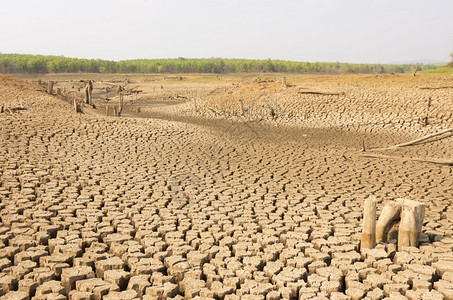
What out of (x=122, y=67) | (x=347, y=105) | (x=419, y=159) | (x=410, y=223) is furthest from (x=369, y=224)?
(x=122, y=67)

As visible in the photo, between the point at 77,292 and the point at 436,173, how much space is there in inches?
302

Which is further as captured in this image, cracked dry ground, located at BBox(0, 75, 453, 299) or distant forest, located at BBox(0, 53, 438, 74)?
distant forest, located at BBox(0, 53, 438, 74)

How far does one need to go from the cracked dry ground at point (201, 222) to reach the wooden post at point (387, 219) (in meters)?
0.25

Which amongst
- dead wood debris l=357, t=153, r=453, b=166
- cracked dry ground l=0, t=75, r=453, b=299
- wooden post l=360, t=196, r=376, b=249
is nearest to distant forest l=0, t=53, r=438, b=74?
dead wood debris l=357, t=153, r=453, b=166

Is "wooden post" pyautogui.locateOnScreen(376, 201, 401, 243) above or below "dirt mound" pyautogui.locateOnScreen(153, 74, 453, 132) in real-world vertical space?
below

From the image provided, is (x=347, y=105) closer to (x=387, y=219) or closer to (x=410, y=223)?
(x=387, y=219)

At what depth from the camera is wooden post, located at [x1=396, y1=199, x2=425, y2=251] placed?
480 cm

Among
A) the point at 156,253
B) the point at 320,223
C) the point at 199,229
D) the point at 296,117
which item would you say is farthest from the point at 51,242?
the point at 296,117

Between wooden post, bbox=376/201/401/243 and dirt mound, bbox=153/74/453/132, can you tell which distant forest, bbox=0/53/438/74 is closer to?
dirt mound, bbox=153/74/453/132

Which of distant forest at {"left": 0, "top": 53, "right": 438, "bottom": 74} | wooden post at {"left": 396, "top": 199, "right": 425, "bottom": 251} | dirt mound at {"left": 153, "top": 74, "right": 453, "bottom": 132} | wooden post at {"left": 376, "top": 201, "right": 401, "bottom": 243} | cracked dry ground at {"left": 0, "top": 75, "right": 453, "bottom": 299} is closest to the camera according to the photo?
cracked dry ground at {"left": 0, "top": 75, "right": 453, "bottom": 299}

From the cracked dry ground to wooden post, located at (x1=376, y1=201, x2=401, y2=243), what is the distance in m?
0.25

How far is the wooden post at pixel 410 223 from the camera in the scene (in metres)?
4.80

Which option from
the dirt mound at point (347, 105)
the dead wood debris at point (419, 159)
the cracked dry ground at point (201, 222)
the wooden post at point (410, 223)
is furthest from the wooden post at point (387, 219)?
the dirt mound at point (347, 105)

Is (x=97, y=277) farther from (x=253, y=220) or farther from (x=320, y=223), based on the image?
(x=320, y=223)
